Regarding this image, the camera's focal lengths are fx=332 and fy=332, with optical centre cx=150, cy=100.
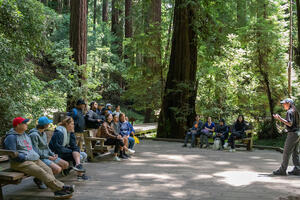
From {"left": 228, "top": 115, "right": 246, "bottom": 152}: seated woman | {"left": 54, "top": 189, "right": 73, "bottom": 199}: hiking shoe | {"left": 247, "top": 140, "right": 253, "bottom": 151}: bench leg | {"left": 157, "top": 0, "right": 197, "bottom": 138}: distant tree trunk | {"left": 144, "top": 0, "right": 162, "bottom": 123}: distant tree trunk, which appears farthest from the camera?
{"left": 144, "top": 0, "right": 162, "bottom": 123}: distant tree trunk

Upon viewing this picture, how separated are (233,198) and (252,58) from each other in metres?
12.5

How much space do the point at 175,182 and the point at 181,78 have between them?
961 centimetres

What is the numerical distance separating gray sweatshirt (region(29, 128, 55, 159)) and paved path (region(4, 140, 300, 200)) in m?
0.60

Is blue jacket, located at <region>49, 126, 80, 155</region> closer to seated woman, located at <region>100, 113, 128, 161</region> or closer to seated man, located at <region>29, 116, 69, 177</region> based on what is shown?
seated man, located at <region>29, 116, 69, 177</region>

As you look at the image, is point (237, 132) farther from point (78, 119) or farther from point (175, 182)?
point (175, 182)

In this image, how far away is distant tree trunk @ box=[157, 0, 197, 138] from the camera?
15195 mm

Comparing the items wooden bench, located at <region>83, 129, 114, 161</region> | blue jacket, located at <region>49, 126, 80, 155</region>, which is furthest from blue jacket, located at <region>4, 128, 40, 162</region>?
wooden bench, located at <region>83, 129, 114, 161</region>

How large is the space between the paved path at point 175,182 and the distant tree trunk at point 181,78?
21.1 feet

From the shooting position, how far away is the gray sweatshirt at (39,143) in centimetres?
544

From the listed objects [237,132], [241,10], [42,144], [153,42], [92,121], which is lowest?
[237,132]

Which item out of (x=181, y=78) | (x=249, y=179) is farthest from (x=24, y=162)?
(x=181, y=78)

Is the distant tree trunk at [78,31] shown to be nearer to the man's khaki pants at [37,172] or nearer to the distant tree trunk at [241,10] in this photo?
the man's khaki pants at [37,172]

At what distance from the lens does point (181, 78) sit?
15.3m

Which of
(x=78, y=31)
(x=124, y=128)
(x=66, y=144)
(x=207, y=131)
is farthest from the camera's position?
(x=78, y=31)
